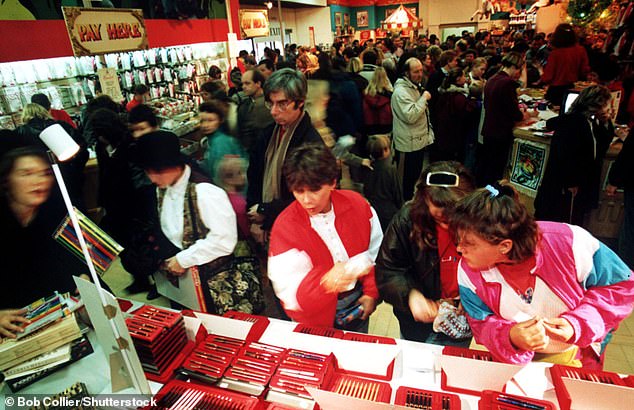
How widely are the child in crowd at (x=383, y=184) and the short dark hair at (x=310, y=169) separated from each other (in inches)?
39.0

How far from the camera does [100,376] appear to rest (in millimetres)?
1658

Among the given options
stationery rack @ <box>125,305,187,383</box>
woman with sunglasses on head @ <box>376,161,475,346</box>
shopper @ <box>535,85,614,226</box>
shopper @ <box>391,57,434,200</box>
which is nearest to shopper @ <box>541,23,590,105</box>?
shopper @ <box>535,85,614,226</box>

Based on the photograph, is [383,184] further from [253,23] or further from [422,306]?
[253,23]

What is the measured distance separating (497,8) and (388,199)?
1139cm

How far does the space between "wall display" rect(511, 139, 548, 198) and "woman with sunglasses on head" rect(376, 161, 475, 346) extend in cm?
273

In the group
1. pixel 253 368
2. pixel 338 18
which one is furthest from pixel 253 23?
pixel 338 18

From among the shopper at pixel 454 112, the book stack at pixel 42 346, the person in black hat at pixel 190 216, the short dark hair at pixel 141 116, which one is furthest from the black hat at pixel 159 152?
the shopper at pixel 454 112

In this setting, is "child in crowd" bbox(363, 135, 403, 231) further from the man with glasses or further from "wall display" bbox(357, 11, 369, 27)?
"wall display" bbox(357, 11, 369, 27)

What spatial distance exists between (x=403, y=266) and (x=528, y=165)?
3.01 m

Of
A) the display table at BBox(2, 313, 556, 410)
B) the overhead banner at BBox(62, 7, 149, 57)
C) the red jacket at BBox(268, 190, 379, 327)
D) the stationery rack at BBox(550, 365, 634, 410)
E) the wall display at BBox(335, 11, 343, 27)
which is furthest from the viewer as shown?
the wall display at BBox(335, 11, 343, 27)

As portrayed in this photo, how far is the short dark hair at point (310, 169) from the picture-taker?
5.94 feet

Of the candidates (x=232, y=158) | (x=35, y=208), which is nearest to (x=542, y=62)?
(x=232, y=158)

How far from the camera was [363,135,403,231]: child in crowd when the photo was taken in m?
2.81

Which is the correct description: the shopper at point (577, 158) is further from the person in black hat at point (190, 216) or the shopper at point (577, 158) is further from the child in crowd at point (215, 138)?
the person in black hat at point (190, 216)
